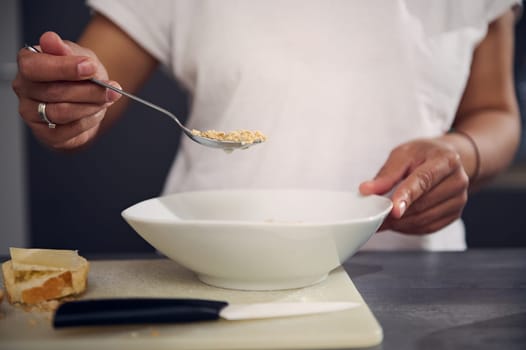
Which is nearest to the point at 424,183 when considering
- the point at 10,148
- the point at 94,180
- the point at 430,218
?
the point at 430,218

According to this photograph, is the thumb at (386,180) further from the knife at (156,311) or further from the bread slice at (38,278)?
the bread slice at (38,278)

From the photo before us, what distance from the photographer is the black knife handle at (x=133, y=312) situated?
0.54 metres

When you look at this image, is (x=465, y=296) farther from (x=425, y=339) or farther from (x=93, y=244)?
(x=93, y=244)

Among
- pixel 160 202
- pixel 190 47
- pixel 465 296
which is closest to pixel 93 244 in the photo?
pixel 190 47

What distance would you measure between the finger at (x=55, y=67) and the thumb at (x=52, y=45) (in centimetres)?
1

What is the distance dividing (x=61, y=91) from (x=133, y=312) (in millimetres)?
344

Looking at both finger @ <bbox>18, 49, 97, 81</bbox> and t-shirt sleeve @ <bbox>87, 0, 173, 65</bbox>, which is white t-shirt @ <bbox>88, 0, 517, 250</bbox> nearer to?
t-shirt sleeve @ <bbox>87, 0, 173, 65</bbox>

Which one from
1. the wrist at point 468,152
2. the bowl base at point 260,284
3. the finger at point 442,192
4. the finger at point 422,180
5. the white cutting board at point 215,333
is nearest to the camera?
the white cutting board at point 215,333

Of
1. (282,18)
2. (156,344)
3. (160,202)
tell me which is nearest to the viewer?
Answer: (156,344)

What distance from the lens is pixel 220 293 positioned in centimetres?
68

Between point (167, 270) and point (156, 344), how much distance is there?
245 millimetres

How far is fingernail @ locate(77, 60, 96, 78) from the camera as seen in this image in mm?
697

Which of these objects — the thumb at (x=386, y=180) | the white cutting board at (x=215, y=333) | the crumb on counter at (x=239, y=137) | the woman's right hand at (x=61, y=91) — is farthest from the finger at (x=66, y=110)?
the thumb at (x=386, y=180)

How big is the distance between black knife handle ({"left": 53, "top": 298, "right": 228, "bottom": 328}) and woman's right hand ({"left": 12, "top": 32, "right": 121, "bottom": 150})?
286 millimetres
